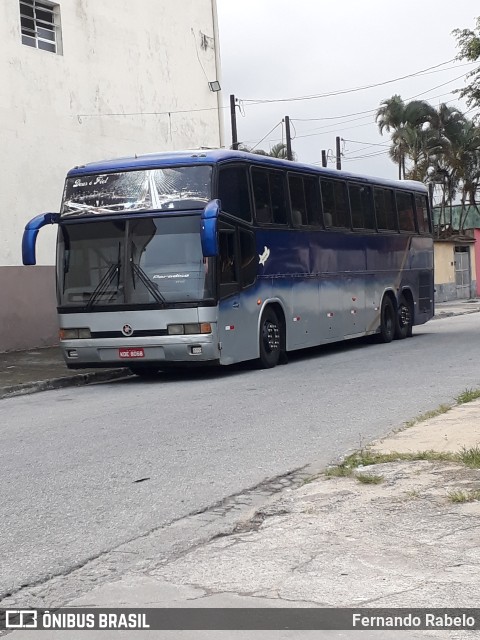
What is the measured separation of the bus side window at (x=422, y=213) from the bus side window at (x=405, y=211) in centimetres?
43

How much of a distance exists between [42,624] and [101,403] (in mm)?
8660

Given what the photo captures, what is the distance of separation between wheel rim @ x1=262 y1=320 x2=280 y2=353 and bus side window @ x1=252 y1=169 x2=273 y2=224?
1746 millimetres

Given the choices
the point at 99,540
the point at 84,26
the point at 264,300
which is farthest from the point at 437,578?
the point at 84,26

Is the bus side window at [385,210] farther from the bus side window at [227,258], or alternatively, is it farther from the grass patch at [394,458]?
the grass patch at [394,458]

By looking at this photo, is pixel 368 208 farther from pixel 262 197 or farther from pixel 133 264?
pixel 133 264

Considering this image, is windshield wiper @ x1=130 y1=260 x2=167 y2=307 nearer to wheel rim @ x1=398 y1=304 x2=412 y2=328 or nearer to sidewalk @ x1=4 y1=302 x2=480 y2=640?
sidewalk @ x1=4 y1=302 x2=480 y2=640

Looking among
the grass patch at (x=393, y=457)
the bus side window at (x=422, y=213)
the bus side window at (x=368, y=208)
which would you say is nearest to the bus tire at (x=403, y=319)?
the bus side window at (x=422, y=213)

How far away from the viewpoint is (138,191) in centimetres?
1584

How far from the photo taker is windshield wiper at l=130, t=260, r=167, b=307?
50.4 feet

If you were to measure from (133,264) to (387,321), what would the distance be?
9.30 meters

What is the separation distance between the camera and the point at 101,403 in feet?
43.9

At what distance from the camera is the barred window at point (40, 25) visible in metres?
23.2

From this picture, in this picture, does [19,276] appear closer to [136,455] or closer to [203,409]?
[203,409]

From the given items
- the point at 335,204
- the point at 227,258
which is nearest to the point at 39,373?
the point at 227,258
